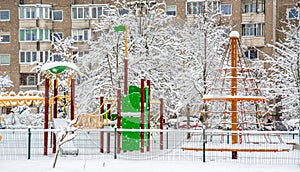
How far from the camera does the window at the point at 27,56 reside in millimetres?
51781

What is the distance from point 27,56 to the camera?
51969 millimetres

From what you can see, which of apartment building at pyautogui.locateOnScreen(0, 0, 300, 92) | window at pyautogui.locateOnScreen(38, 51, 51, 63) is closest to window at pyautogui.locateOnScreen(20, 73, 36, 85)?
apartment building at pyautogui.locateOnScreen(0, 0, 300, 92)

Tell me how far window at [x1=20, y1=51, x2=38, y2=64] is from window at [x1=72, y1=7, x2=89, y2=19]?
5630 mm

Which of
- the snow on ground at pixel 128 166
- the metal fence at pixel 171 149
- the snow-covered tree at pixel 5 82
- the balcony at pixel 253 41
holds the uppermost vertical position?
the balcony at pixel 253 41

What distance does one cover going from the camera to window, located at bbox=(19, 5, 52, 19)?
51469 mm

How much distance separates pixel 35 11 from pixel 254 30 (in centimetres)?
2185

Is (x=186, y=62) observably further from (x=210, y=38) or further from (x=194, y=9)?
(x=194, y=9)

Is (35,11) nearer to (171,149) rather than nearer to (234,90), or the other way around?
(171,149)

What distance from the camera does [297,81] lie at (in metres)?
32.8

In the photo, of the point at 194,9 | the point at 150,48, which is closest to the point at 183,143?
the point at 150,48

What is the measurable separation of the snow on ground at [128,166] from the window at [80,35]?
3547cm

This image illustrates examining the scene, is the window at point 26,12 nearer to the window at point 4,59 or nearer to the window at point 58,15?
the window at point 58,15

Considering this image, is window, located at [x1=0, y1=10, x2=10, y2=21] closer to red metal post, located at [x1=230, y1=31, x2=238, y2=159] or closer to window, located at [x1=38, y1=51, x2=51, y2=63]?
window, located at [x1=38, y1=51, x2=51, y2=63]

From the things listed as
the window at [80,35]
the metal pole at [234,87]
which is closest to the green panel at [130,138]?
the metal pole at [234,87]
